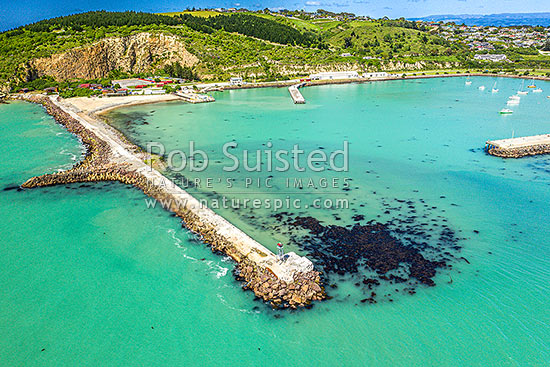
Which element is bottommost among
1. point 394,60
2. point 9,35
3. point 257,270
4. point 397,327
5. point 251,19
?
point 397,327

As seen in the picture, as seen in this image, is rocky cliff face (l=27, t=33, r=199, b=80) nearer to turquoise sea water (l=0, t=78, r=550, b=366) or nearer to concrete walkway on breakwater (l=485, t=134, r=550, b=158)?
turquoise sea water (l=0, t=78, r=550, b=366)

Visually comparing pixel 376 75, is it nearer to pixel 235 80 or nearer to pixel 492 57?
pixel 235 80

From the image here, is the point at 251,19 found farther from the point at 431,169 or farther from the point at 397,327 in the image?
the point at 397,327

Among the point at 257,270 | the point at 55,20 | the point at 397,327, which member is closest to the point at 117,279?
the point at 257,270

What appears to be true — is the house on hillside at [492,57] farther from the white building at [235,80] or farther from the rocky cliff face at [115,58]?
the rocky cliff face at [115,58]

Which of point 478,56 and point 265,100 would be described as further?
point 478,56

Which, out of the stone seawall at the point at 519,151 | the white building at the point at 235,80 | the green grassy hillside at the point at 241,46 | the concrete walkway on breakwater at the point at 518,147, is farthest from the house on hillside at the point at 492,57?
the stone seawall at the point at 519,151
